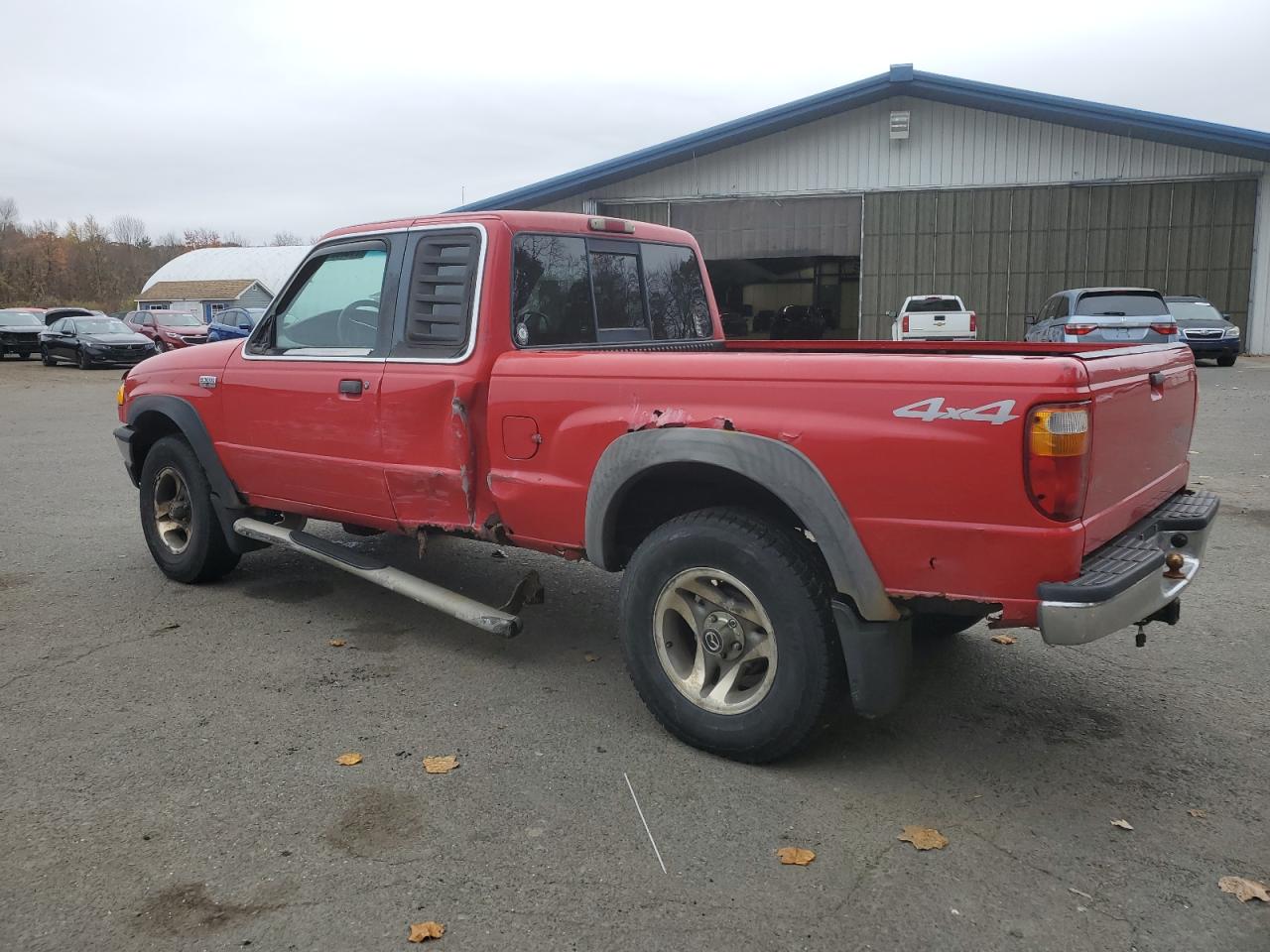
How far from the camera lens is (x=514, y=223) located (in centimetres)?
449

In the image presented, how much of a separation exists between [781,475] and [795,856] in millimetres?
1190

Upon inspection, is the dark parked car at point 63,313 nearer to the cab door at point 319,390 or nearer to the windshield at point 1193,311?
the cab door at point 319,390

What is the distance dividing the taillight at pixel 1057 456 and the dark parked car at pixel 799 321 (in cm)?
2467

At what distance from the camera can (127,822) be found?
328 cm

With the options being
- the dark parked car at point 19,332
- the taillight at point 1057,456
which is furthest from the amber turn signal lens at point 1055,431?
the dark parked car at point 19,332

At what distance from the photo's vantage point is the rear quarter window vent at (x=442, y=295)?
442 cm

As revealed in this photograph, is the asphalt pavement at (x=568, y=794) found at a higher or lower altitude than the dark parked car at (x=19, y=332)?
lower

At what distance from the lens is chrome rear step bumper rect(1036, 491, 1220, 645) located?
2.93m

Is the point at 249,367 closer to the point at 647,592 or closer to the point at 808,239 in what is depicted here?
the point at 647,592

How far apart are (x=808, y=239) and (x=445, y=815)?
24.3 meters

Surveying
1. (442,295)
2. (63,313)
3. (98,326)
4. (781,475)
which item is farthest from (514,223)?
(63,313)

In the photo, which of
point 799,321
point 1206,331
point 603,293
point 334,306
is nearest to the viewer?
point 603,293

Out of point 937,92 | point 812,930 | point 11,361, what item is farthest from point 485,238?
point 11,361

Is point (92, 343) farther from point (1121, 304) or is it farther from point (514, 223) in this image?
point (514, 223)
